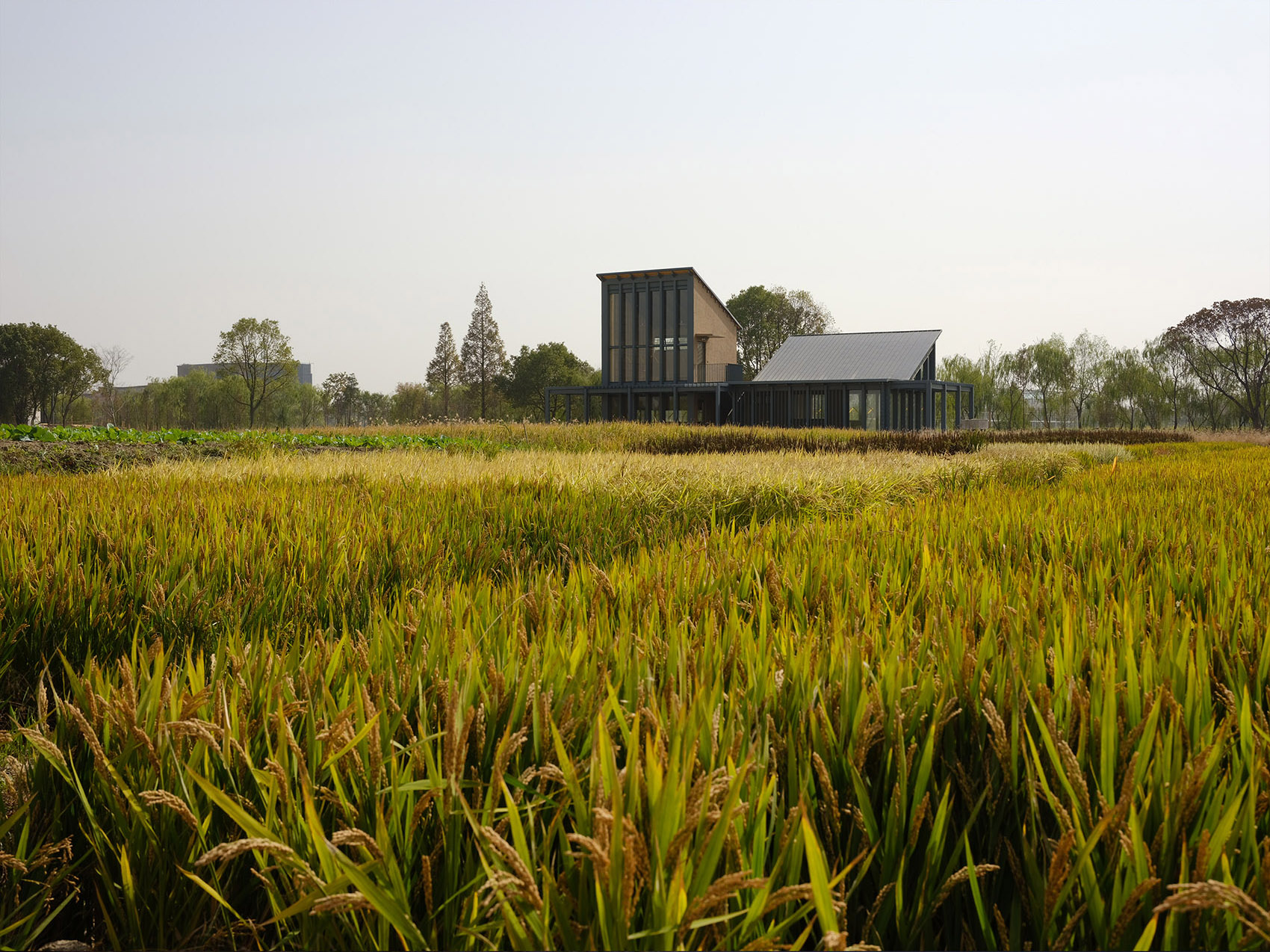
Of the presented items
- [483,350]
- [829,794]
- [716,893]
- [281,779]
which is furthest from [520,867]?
[483,350]

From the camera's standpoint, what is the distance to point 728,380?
45.6 metres

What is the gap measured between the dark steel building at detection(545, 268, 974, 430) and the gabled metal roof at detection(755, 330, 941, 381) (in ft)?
0.18

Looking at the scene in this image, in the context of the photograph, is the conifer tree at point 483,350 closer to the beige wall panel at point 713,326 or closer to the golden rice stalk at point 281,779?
the beige wall panel at point 713,326

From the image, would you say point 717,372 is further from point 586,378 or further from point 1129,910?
point 1129,910

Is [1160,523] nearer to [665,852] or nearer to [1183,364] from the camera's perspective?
[665,852]

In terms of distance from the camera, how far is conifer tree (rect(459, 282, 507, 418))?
211ft

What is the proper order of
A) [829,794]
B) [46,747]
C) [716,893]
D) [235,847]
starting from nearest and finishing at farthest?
1. [716,893]
2. [235,847]
3. [829,794]
4. [46,747]

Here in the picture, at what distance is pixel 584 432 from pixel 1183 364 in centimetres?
5463

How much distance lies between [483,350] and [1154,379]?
49271mm

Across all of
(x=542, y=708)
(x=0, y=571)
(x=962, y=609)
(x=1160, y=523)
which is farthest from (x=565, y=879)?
(x=1160, y=523)

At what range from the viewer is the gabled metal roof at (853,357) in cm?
4081

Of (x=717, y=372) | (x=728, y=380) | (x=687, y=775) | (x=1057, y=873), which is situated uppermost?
(x=717, y=372)

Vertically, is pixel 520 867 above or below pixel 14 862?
above

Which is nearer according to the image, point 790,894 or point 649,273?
point 790,894
